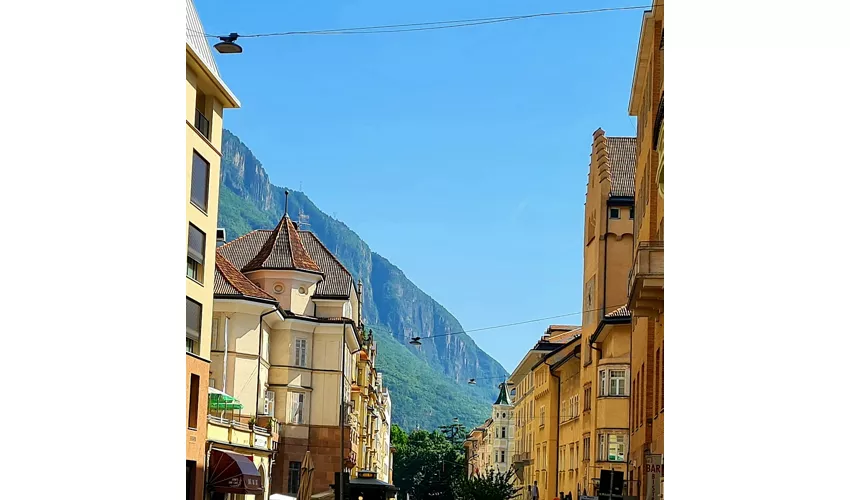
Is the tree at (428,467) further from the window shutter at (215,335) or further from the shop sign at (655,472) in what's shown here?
the shop sign at (655,472)

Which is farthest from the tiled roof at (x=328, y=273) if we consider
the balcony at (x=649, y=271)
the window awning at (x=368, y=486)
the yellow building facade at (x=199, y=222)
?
the balcony at (x=649, y=271)

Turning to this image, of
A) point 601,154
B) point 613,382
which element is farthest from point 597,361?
point 601,154

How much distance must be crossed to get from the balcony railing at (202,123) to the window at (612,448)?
20.4m

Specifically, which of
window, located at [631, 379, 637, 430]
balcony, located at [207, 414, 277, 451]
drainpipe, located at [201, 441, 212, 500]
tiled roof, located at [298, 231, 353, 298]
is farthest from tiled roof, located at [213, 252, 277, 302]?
window, located at [631, 379, 637, 430]

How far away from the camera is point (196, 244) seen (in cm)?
3562

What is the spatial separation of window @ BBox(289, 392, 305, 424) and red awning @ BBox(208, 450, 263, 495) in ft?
60.5

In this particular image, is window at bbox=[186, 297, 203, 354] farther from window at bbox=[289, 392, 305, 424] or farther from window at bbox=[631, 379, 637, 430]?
window at bbox=[289, 392, 305, 424]

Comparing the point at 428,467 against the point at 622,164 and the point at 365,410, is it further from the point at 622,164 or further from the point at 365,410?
the point at 622,164
